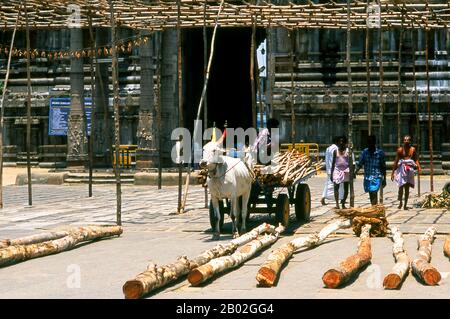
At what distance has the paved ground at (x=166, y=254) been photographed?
424 inches

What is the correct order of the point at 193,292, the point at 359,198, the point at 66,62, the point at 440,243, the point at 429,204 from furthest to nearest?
the point at 66,62, the point at 359,198, the point at 429,204, the point at 440,243, the point at 193,292

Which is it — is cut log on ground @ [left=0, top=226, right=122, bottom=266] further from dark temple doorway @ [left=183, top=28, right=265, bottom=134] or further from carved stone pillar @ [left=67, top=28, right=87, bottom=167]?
dark temple doorway @ [left=183, top=28, right=265, bottom=134]

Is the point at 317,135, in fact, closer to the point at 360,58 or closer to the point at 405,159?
the point at 360,58

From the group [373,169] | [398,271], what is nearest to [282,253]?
[398,271]

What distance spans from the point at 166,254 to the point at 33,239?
2105 millimetres

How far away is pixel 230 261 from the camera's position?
40.4ft

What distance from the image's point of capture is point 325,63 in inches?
1483

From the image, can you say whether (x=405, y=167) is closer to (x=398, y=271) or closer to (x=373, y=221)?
(x=373, y=221)

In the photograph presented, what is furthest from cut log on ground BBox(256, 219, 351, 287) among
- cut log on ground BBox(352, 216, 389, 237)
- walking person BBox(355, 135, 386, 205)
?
walking person BBox(355, 135, 386, 205)

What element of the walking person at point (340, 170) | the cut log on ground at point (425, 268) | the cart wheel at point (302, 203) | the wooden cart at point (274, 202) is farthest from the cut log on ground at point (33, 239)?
the walking person at point (340, 170)

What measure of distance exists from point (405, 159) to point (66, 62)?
78.7 ft

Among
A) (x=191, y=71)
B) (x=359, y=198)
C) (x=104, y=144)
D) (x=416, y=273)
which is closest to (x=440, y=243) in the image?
(x=416, y=273)

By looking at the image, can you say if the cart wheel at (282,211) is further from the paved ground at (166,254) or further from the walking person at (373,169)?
the walking person at (373,169)

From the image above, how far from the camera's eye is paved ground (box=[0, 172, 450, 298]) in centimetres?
1078
